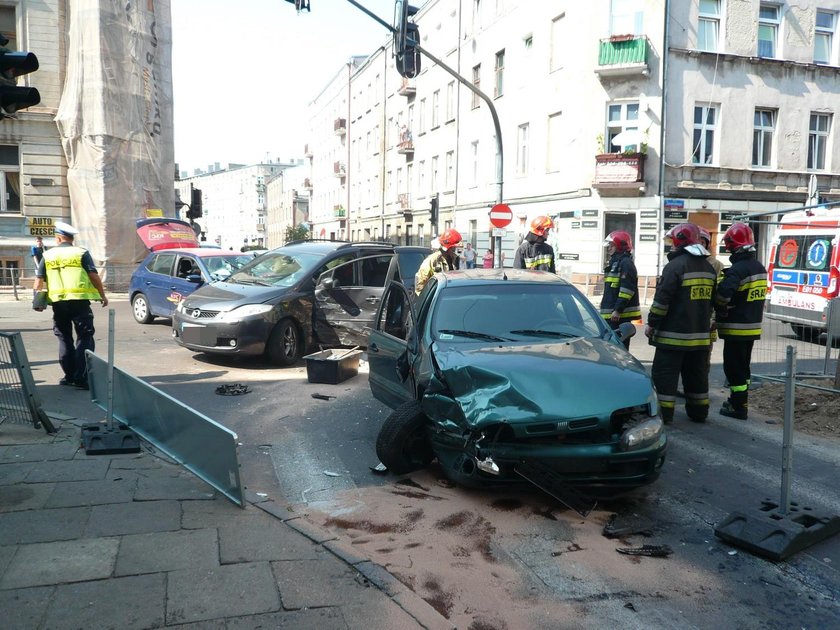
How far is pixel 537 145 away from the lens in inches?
1139

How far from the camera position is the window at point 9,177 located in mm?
25375

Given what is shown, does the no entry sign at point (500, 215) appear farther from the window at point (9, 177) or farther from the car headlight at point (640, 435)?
the window at point (9, 177)

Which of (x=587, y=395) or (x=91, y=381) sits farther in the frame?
(x=91, y=381)

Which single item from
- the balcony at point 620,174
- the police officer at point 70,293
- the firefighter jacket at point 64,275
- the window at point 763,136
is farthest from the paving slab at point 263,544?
the window at point 763,136

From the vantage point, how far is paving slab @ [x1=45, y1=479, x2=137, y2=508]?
4627 millimetres

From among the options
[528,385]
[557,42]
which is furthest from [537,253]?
[557,42]

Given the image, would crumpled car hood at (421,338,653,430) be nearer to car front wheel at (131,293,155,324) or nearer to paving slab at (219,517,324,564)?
paving slab at (219,517,324,564)

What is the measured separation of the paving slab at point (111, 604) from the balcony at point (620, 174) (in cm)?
2319

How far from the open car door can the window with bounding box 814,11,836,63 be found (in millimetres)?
25353

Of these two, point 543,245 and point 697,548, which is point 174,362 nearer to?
point 543,245

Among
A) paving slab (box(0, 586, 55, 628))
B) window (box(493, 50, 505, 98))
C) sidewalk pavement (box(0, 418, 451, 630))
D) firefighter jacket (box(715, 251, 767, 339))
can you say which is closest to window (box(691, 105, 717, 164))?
window (box(493, 50, 505, 98))

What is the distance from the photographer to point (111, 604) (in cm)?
329

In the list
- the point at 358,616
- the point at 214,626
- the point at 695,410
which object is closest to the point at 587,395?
the point at 358,616

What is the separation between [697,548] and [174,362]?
8.09 meters
